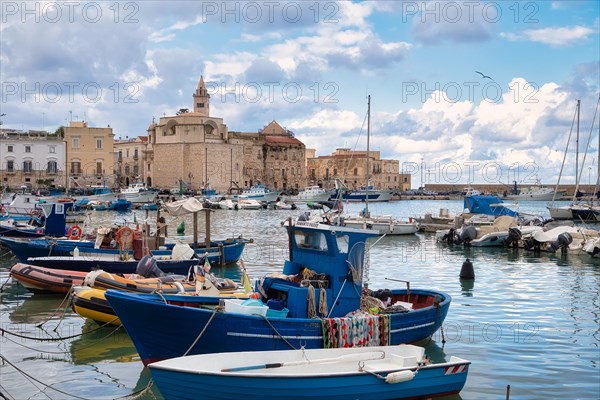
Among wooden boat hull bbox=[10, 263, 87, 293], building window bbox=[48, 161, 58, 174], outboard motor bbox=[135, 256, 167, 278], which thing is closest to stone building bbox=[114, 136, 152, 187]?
building window bbox=[48, 161, 58, 174]

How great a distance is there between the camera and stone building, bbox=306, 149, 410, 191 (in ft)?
482

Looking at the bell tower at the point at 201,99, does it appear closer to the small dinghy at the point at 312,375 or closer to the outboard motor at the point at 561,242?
the outboard motor at the point at 561,242

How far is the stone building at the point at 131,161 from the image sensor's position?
123 metres

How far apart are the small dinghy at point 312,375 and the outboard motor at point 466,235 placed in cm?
2831

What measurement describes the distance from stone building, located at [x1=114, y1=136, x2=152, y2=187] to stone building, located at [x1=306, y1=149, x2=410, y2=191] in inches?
1303

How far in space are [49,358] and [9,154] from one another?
269 ft

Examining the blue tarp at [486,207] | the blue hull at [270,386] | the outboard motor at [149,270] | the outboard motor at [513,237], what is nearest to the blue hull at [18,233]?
the outboard motor at [149,270]

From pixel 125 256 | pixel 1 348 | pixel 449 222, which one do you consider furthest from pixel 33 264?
pixel 449 222

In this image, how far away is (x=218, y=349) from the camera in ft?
39.0

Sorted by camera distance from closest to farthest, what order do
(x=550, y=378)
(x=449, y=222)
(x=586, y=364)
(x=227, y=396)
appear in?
(x=227, y=396), (x=550, y=378), (x=586, y=364), (x=449, y=222)

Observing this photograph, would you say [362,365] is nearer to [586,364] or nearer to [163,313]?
[163,313]

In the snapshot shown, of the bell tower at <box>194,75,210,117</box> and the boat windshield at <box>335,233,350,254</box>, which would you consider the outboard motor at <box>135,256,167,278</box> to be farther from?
the bell tower at <box>194,75,210,117</box>

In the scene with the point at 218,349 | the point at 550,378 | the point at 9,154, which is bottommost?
the point at 550,378

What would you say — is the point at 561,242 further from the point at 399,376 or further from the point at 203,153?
the point at 203,153
